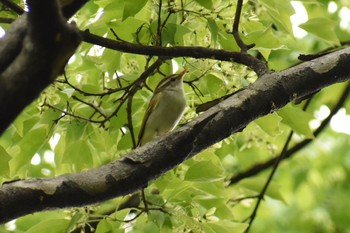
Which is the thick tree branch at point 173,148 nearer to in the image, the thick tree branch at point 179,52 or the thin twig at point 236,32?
the thick tree branch at point 179,52

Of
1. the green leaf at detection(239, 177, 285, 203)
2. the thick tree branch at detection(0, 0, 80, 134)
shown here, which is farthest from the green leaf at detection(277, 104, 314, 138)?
the thick tree branch at detection(0, 0, 80, 134)

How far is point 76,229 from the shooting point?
86.8 inches

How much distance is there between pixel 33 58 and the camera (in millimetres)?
930

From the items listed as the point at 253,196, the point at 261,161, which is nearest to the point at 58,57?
the point at 253,196

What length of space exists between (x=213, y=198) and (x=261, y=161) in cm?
160

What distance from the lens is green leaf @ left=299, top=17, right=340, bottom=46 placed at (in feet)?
7.46

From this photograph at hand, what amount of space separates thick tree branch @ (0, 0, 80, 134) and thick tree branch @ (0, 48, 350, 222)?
1.38 ft

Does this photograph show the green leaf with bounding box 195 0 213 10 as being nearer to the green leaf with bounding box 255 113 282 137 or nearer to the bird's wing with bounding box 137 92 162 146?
the green leaf with bounding box 255 113 282 137

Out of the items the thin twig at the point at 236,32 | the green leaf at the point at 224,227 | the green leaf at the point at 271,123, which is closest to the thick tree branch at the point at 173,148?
the thin twig at the point at 236,32

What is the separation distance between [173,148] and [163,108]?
1127mm

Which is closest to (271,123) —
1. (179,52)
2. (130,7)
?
(179,52)

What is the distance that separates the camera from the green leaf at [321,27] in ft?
7.46

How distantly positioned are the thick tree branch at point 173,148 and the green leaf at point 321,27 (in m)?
0.38

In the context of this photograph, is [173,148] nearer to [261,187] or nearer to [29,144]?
[29,144]
